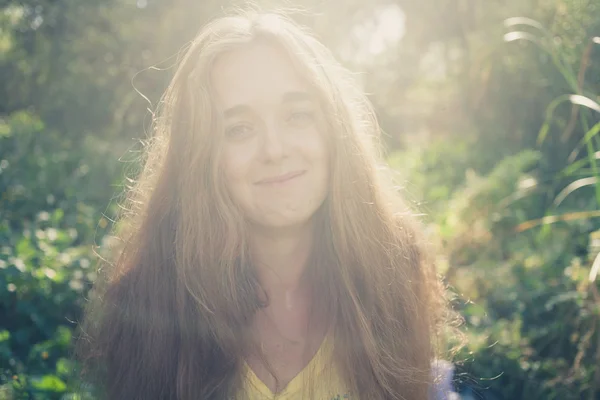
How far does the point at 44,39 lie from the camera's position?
26.9 feet

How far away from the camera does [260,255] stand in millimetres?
2258

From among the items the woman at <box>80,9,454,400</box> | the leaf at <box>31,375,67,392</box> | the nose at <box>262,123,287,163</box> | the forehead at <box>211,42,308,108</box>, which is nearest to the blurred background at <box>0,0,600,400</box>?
the leaf at <box>31,375,67,392</box>

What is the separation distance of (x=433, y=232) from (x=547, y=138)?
128 centimetres

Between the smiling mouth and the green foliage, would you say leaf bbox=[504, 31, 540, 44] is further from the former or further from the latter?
the green foliage

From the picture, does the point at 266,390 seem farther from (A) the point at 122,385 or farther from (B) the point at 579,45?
(B) the point at 579,45

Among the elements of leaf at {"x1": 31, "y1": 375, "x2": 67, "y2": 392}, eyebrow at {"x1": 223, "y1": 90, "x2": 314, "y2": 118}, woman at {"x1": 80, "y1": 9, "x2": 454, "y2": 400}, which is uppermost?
eyebrow at {"x1": 223, "y1": 90, "x2": 314, "y2": 118}

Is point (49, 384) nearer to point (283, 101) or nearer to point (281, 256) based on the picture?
point (281, 256)

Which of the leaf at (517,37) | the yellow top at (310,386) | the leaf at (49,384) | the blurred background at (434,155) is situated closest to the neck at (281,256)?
the yellow top at (310,386)

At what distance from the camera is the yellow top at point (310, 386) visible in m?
1.95

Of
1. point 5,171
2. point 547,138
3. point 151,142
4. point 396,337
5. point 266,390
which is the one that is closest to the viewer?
point 266,390

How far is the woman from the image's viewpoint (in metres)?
2.00

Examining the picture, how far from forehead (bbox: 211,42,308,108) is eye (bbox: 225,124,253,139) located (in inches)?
3.3

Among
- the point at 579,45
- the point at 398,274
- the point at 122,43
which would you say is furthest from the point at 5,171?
the point at 579,45

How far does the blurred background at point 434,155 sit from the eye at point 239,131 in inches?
22.6
